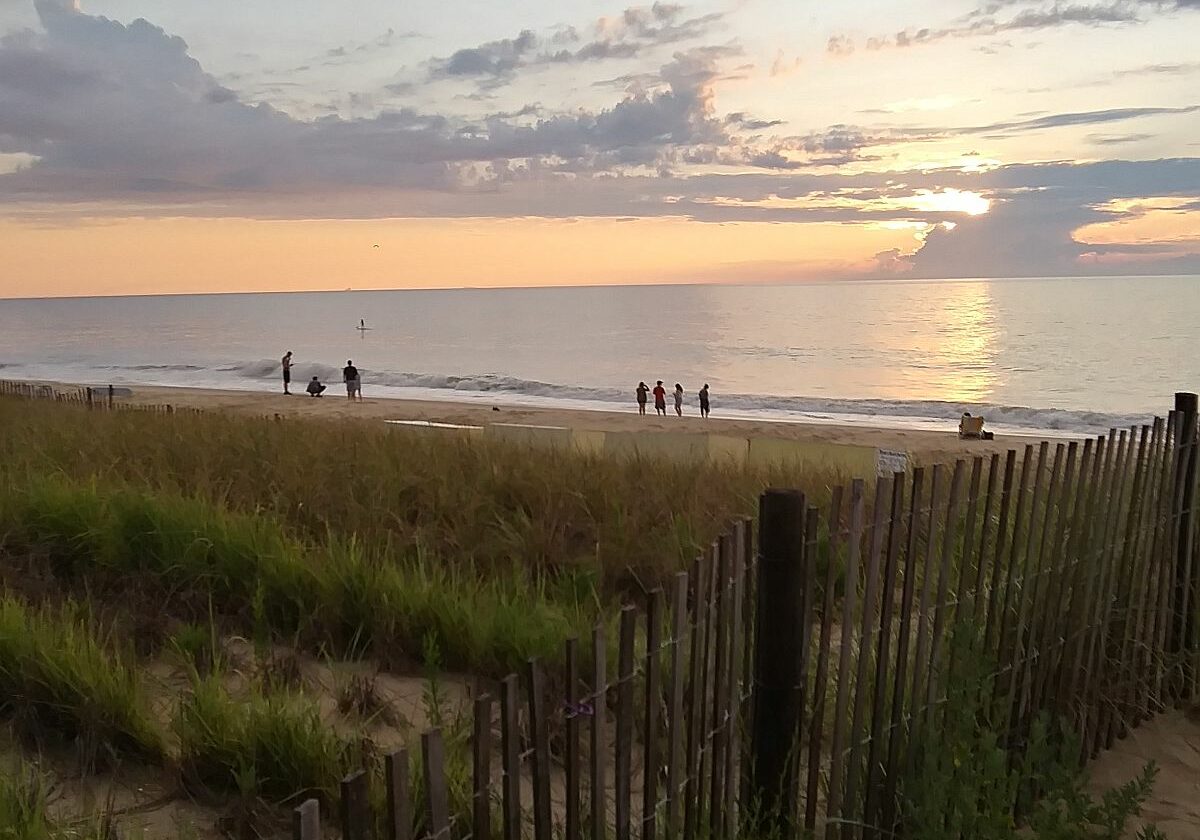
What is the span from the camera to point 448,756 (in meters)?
3.17

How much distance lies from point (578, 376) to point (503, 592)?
49931mm

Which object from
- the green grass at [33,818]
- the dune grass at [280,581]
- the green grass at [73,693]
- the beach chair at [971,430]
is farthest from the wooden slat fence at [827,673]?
the beach chair at [971,430]

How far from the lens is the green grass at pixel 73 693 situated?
331cm

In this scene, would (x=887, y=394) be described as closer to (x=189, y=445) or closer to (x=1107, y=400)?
(x=1107, y=400)

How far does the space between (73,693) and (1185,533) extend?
16.4 ft

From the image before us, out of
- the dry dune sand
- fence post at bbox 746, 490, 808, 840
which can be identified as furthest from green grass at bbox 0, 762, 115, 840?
the dry dune sand

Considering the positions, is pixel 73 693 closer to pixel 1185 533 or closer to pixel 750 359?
pixel 1185 533

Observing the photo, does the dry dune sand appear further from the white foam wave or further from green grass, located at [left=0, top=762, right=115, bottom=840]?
the white foam wave

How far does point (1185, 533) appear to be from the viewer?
4867mm

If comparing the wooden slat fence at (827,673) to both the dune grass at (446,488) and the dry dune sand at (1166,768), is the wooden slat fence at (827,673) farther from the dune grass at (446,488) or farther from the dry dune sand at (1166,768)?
the dune grass at (446,488)

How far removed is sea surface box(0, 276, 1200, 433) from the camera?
135ft

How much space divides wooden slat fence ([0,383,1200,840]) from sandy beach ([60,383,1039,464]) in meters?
17.2

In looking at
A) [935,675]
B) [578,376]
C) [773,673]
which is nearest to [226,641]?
[773,673]

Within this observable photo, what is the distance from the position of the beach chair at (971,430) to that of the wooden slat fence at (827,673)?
2354 centimetres
